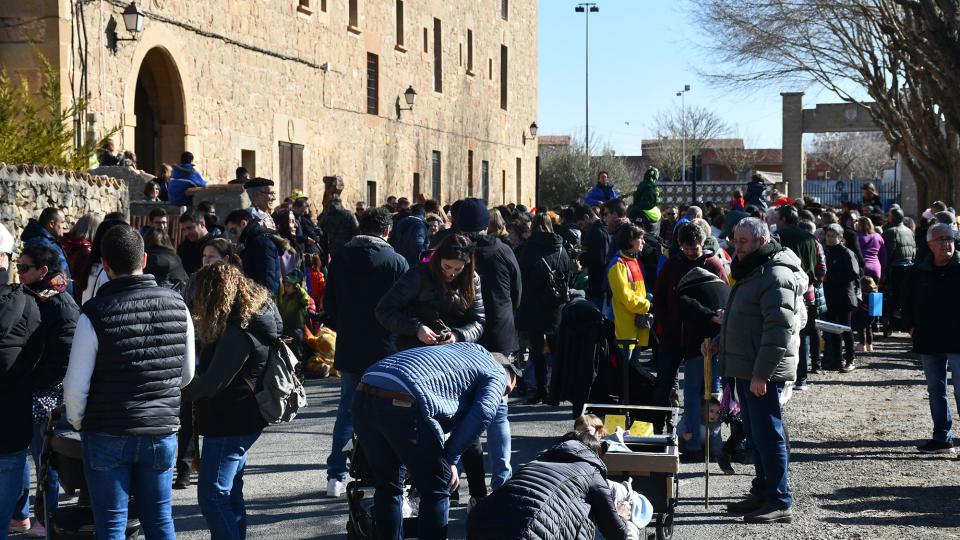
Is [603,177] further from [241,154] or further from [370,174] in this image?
[370,174]

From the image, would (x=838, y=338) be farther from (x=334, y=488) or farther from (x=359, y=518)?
(x=359, y=518)

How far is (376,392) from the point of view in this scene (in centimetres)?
541

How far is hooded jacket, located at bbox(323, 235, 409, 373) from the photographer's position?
8109mm

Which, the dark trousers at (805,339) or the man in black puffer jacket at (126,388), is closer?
the man in black puffer jacket at (126,388)

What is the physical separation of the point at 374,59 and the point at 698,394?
24517 millimetres

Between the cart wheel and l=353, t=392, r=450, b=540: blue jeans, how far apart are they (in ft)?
5.53

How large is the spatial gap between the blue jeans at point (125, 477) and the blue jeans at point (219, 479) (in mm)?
460

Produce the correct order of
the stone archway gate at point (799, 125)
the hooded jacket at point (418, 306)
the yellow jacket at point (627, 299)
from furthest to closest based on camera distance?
the stone archway gate at point (799, 125) < the yellow jacket at point (627, 299) < the hooded jacket at point (418, 306)

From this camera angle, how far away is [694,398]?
9289 mm

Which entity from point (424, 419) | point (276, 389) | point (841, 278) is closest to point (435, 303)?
point (276, 389)

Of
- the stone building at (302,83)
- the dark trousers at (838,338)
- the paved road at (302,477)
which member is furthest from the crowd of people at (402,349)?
the stone building at (302,83)

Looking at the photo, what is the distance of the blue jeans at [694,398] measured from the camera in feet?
30.5

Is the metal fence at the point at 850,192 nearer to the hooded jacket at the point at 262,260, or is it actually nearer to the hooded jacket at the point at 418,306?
the hooded jacket at the point at 262,260

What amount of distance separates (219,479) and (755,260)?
12.0 feet
